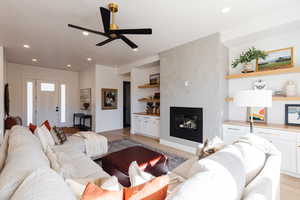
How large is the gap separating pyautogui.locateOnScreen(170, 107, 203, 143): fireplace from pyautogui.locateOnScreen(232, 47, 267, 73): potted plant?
1.28 metres

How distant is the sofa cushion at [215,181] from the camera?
71cm

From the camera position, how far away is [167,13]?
235 centimetres

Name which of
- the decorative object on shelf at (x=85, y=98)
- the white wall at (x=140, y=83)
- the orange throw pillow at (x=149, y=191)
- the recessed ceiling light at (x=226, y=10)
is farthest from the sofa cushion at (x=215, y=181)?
the decorative object on shelf at (x=85, y=98)

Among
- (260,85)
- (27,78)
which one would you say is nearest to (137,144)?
(260,85)

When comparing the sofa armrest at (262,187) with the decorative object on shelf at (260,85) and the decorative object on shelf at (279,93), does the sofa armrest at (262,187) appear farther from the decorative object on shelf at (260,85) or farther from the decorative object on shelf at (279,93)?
the decorative object on shelf at (260,85)

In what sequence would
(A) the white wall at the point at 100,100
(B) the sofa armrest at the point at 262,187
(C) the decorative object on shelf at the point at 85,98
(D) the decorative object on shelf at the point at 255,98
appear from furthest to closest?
(C) the decorative object on shelf at the point at 85,98 < (A) the white wall at the point at 100,100 < (D) the decorative object on shelf at the point at 255,98 < (B) the sofa armrest at the point at 262,187

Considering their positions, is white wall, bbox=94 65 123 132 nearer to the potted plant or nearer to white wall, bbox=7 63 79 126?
white wall, bbox=7 63 79 126

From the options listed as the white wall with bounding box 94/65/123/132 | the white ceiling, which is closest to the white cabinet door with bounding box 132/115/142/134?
the white wall with bounding box 94/65/123/132

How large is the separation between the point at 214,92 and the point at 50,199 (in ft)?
10.2

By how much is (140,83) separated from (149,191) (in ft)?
A: 16.1

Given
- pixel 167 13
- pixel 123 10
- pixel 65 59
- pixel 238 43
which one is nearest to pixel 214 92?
pixel 238 43

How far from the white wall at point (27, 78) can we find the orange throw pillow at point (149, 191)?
22.4ft

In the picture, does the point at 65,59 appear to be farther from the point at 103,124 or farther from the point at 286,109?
the point at 286,109

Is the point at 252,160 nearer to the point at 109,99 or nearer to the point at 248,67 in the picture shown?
the point at 248,67
